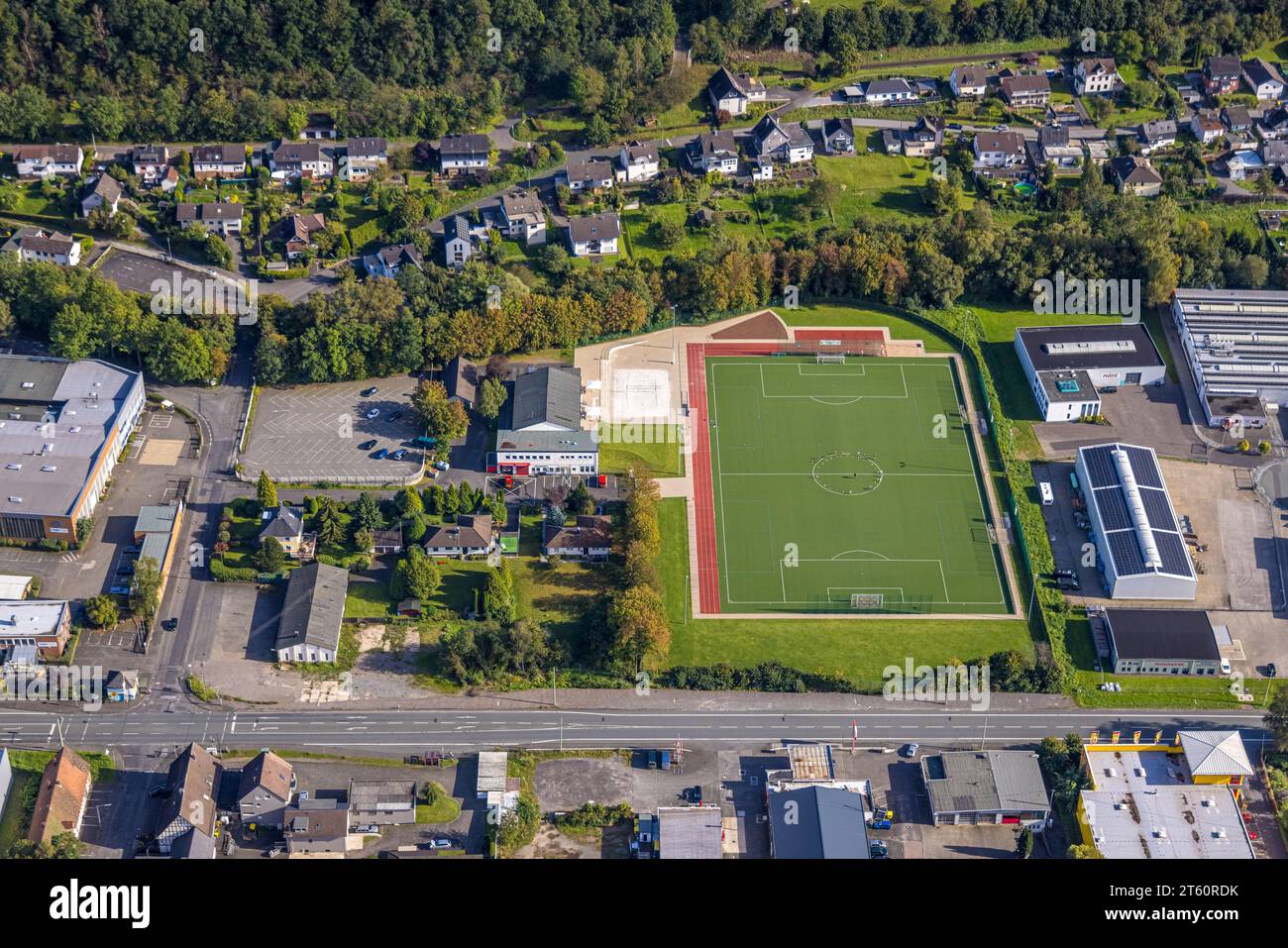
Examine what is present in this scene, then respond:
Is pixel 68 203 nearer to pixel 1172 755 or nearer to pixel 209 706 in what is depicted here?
pixel 209 706

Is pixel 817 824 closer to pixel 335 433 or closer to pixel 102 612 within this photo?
pixel 102 612

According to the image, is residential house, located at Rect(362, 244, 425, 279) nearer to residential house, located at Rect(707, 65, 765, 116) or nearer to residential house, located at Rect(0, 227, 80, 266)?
residential house, located at Rect(0, 227, 80, 266)

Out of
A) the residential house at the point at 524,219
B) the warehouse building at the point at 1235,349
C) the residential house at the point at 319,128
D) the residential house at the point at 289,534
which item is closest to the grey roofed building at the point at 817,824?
the residential house at the point at 289,534

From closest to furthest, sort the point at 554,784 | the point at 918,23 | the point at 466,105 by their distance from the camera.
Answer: the point at 554,784 → the point at 466,105 → the point at 918,23

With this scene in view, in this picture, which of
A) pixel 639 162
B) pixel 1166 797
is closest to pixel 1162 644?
pixel 1166 797

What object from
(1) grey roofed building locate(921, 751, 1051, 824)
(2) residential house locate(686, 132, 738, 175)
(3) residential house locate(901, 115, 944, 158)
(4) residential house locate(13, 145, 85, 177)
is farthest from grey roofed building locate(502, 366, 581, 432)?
(4) residential house locate(13, 145, 85, 177)

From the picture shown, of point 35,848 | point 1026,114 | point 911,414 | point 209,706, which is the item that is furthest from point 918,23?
point 35,848
